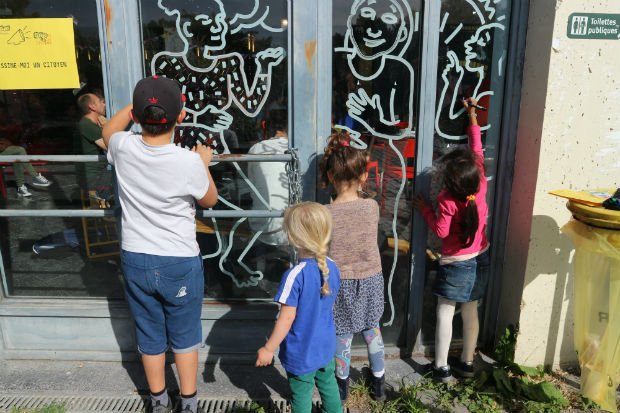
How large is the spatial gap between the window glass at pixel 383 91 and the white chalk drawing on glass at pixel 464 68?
0.56 ft

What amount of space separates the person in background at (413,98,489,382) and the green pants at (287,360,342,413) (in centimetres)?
86

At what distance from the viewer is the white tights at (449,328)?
114 inches

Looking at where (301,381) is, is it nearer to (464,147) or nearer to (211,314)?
(211,314)

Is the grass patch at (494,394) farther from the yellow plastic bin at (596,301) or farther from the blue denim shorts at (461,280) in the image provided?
the blue denim shorts at (461,280)

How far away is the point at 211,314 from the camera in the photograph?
3.11 meters

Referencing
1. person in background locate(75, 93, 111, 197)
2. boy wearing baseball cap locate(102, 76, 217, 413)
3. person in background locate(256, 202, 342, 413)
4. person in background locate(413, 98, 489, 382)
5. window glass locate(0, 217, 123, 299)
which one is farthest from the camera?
window glass locate(0, 217, 123, 299)

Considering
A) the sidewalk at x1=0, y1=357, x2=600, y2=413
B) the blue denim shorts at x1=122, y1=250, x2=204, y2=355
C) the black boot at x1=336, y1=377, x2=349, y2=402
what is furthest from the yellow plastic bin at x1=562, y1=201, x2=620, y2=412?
the blue denim shorts at x1=122, y1=250, x2=204, y2=355

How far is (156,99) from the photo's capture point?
2195 millimetres

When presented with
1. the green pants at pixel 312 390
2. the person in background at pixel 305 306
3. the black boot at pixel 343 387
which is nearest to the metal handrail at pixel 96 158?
the person in background at pixel 305 306

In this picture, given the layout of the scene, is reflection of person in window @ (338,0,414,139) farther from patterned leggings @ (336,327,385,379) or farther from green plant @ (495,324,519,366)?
green plant @ (495,324,519,366)

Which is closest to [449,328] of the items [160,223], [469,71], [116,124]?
[469,71]

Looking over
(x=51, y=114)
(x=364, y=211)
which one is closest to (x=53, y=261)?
(x=51, y=114)

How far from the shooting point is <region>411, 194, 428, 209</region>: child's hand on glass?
293cm

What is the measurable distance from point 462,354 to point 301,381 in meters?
1.23
